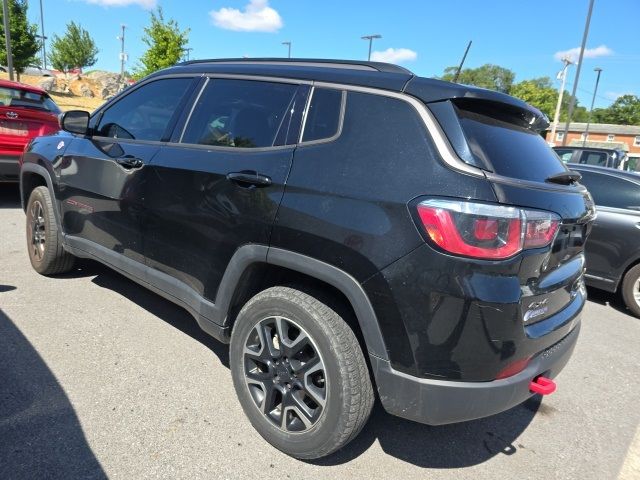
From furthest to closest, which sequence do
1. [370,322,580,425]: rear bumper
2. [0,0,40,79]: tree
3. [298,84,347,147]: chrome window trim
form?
1. [0,0,40,79]: tree
2. [298,84,347,147]: chrome window trim
3. [370,322,580,425]: rear bumper

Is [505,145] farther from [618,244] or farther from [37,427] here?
[618,244]

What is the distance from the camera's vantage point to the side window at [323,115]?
230 centimetres

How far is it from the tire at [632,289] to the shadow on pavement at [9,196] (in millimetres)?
8490

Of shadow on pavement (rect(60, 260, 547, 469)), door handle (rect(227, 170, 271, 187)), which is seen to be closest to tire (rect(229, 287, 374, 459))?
shadow on pavement (rect(60, 260, 547, 469))

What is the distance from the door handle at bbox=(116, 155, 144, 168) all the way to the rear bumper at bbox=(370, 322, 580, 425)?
6.62 ft

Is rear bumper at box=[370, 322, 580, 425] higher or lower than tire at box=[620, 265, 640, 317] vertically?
higher

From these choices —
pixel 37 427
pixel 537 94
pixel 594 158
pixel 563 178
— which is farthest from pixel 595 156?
pixel 537 94

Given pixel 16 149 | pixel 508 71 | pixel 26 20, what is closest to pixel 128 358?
pixel 16 149

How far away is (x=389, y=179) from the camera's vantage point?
202 cm

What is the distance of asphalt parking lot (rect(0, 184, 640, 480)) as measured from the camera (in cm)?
235

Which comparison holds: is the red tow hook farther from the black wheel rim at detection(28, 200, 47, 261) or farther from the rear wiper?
the black wheel rim at detection(28, 200, 47, 261)

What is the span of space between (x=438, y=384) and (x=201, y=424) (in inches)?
54.0

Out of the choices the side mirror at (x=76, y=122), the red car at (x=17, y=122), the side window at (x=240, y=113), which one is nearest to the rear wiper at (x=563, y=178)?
the side window at (x=240, y=113)

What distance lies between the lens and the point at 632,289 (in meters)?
5.37
